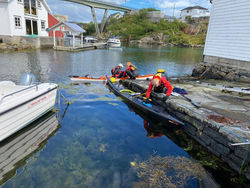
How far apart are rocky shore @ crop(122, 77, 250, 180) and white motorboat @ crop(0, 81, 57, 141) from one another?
16.4 feet

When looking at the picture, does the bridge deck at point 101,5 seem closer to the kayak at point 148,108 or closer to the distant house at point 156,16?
the distant house at point 156,16

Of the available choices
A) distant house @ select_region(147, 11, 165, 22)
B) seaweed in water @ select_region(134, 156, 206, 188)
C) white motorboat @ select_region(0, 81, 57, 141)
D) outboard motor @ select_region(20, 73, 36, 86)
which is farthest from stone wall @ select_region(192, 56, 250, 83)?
distant house @ select_region(147, 11, 165, 22)

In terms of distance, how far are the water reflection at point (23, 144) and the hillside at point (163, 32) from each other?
67398 mm

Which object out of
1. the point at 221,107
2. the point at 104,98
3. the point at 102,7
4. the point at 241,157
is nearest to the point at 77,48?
the point at 104,98

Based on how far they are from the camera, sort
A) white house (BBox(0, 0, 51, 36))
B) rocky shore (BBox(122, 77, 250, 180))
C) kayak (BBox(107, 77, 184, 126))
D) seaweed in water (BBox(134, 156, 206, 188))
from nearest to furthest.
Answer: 1. seaweed in water (BBox(134, 156, 206, 188))
2. rocky shore (BBox(122, 77, 250, 180))
3. kayak (BBox(107, 77, 184, 126))
4. white house (BBox(0, 0, 51, 36))

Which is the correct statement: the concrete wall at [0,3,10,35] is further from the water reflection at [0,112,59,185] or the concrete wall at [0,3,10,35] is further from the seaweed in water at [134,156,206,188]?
the seaweed in water at [134,156,206,188]

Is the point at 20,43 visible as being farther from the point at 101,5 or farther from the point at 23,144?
the point at 101,5

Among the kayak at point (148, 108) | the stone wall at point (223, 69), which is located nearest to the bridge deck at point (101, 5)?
the stone wall at point (223, 69)

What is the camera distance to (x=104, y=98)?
398 inches

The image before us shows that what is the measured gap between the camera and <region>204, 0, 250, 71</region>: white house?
1077 cm

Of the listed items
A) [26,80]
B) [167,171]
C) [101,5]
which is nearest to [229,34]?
[167,171]

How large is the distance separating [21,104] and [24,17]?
94.3 ft

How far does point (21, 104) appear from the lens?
543 cm

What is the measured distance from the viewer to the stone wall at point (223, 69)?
36.6 ft
